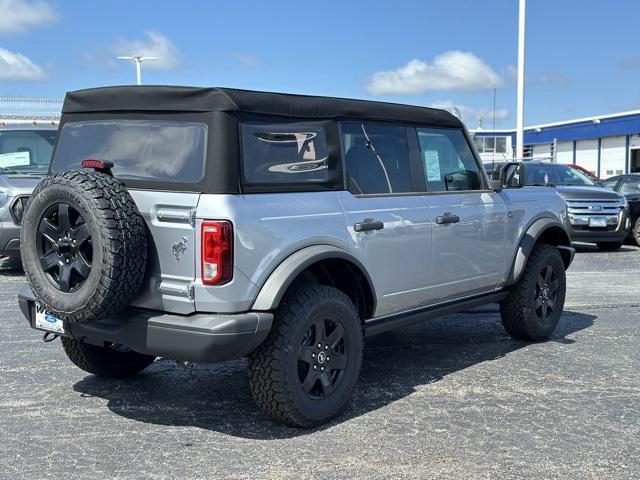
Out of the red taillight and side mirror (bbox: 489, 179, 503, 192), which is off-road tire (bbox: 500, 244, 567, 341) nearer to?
side mirror (bbox: 489, 179, 503, 192)

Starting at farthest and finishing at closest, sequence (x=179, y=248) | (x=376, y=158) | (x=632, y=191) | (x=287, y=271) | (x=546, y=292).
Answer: (x=632, y=191), (x=546, y=292), (x=376, y=158), (x=287, y=271), (x=179, y=248)

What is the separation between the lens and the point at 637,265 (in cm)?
1180

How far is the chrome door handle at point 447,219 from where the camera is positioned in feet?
17.3

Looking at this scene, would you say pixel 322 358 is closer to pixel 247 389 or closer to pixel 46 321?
pixel 247 389

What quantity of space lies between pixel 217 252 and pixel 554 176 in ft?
40.0

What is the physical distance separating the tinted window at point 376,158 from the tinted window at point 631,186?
1149 cm

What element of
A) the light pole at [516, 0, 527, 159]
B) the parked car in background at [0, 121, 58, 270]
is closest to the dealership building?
the light pole at [516, 0, 527, 159]

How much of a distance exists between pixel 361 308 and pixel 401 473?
135cm

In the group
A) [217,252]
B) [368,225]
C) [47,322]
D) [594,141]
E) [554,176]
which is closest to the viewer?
[217,252]

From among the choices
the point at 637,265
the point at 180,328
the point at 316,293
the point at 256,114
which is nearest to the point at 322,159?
the point at 256,114

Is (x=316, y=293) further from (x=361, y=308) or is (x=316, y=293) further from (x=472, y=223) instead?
(x=472, y=223)

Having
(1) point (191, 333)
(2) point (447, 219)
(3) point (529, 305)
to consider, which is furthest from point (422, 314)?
(1) point (191, 333)

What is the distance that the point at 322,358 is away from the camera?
14.4ft

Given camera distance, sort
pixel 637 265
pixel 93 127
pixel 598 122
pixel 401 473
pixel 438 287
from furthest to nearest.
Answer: pixel 598 122
pixel 637 265
pixel 438 287
pixel 93 127
pixel 401 473
